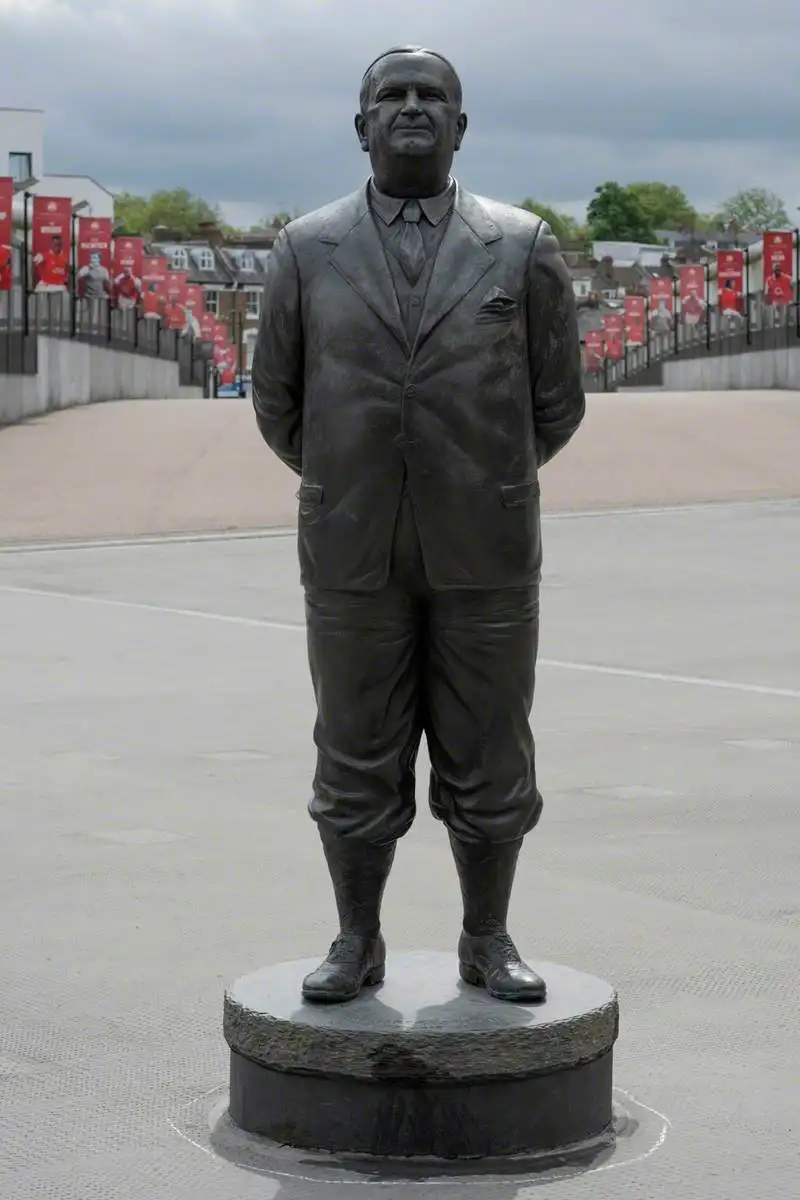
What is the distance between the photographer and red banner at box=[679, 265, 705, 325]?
8469 centimetres

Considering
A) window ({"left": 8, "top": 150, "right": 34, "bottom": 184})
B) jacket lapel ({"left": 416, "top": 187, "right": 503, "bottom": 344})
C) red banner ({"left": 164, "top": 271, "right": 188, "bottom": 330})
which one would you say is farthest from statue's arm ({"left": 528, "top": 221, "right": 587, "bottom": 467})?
window ({"left": 8, "top": 150, "right": 34, "bottom": 184})

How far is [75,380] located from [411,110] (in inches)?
1745

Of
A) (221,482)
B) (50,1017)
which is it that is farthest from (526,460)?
(221,482)

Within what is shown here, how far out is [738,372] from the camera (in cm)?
7238

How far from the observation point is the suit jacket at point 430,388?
15.6ft

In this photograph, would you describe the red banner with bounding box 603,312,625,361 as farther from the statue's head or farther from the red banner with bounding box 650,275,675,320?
the statue's head

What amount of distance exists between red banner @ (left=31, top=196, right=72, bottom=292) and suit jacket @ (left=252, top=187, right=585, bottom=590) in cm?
4187

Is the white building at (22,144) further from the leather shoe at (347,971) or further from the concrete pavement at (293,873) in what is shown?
the leather shoe at (347,971)

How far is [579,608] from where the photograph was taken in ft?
57.7

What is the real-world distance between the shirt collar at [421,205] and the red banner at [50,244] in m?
41.8

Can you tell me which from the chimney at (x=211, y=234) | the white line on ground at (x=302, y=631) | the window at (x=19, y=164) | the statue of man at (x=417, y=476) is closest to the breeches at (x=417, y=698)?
the statue of man at (x=417, y=476)

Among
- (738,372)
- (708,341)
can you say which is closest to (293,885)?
(738,372)

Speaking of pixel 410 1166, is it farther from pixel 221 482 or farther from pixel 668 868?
pixel 221 482

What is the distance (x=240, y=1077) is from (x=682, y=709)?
24.0 ft
